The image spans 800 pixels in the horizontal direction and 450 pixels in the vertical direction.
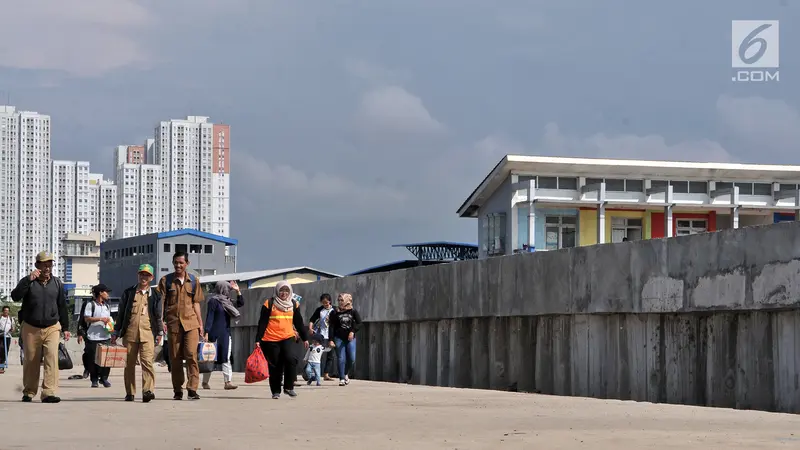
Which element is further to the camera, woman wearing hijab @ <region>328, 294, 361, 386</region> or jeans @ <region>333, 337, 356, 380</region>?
woman wearing hijab @ <region>328, 294, 361, 386</region>

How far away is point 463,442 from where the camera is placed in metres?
9.27

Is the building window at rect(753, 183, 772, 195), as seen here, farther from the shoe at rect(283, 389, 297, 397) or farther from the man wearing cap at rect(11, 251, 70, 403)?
the man wearing cap at rect(11, 251, 70, 403)

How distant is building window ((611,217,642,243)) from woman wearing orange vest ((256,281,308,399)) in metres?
41.2

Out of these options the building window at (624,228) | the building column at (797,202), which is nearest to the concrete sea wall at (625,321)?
the building window at (624,228)

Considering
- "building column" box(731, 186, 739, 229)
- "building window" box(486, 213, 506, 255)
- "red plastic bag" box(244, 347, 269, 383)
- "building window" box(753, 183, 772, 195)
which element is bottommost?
"red plastic bag" box(244, 347, 269, 383)

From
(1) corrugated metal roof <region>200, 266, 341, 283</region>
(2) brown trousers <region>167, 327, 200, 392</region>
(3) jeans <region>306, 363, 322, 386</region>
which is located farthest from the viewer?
(1) corrugated metal roof <region>200, 266, 341, 283</region>

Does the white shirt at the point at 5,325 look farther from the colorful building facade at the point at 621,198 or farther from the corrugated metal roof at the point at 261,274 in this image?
the corrugated metal roof at the point at 261,274

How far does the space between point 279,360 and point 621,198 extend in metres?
40.6

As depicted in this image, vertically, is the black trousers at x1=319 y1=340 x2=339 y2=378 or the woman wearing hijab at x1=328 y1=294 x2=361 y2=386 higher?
the woman wearing hijab at x1=328 y1=294 x2=361 y2=386

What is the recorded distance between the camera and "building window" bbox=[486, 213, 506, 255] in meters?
56.9

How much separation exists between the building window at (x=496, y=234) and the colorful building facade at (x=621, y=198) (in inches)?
2.1

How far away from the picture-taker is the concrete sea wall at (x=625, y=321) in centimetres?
1472

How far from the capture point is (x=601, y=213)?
55.7 meters

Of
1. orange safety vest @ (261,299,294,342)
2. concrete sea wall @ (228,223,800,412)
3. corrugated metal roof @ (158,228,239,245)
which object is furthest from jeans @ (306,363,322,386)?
corrugated metal roof @ (158,228,239,245)
